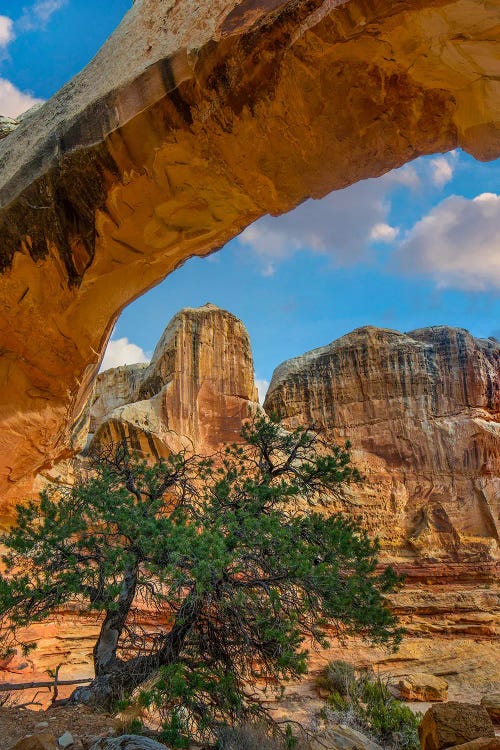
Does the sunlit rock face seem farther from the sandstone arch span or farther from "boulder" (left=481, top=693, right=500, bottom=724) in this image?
the sandstone arch span

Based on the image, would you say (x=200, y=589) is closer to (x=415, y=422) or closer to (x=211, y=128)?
(x=211, y=128)

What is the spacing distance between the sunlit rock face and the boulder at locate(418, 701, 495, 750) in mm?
11145

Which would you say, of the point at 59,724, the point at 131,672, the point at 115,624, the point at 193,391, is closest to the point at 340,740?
the point at 131,672

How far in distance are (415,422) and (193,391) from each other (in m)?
9.27

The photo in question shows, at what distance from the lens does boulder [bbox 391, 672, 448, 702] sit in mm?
12641

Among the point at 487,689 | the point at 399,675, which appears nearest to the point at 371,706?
the point at 399,675

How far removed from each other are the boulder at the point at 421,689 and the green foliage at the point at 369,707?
417mm

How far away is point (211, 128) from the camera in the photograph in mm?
4297

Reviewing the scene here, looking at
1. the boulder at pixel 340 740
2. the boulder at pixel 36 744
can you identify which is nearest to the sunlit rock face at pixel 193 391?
the boulder at pixel 340 740

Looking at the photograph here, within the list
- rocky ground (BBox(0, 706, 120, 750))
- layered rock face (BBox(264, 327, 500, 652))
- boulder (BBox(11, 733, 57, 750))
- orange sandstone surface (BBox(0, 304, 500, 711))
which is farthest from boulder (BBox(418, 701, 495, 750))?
layered rock face (BBox(264, 327, 500, 652))

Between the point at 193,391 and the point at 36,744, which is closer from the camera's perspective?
the point at 36,744

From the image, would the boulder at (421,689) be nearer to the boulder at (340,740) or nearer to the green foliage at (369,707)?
the green foliage at (369,707)

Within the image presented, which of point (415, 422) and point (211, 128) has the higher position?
point (415, 422)

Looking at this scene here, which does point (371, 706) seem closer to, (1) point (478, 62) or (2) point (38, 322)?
(2) point (38, 322)
